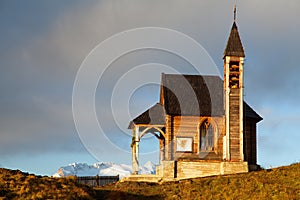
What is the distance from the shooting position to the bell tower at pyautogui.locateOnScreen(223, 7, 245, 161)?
38.9m

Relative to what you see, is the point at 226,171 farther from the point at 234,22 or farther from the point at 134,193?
the point at 234,22

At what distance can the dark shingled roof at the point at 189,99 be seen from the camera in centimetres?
4056

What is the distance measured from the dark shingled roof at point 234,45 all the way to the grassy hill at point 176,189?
10386 mm

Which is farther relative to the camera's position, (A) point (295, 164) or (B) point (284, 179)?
(A) point (295, 164)

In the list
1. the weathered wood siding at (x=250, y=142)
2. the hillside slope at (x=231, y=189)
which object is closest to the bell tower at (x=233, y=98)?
the weathered wood siding at (x=250, y=142)

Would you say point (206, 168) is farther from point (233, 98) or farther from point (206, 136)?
point (233, 98)

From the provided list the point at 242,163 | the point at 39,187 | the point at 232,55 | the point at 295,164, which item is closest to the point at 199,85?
the point at 232,55

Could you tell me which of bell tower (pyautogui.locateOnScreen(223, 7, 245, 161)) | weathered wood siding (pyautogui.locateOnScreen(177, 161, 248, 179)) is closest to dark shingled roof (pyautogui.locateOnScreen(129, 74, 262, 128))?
bell tower (pyautogui.locateOnScreen(223, 7, 245, 161))

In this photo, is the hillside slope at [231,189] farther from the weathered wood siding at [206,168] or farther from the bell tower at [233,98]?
the bell tower at [233,98]

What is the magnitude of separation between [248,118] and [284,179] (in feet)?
37.0

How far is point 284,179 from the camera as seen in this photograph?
3155cm

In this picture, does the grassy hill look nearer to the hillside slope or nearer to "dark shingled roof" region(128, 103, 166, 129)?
the hillside slope

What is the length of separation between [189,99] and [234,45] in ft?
18.2

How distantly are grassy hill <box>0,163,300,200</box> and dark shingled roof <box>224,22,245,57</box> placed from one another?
34.1 ft
